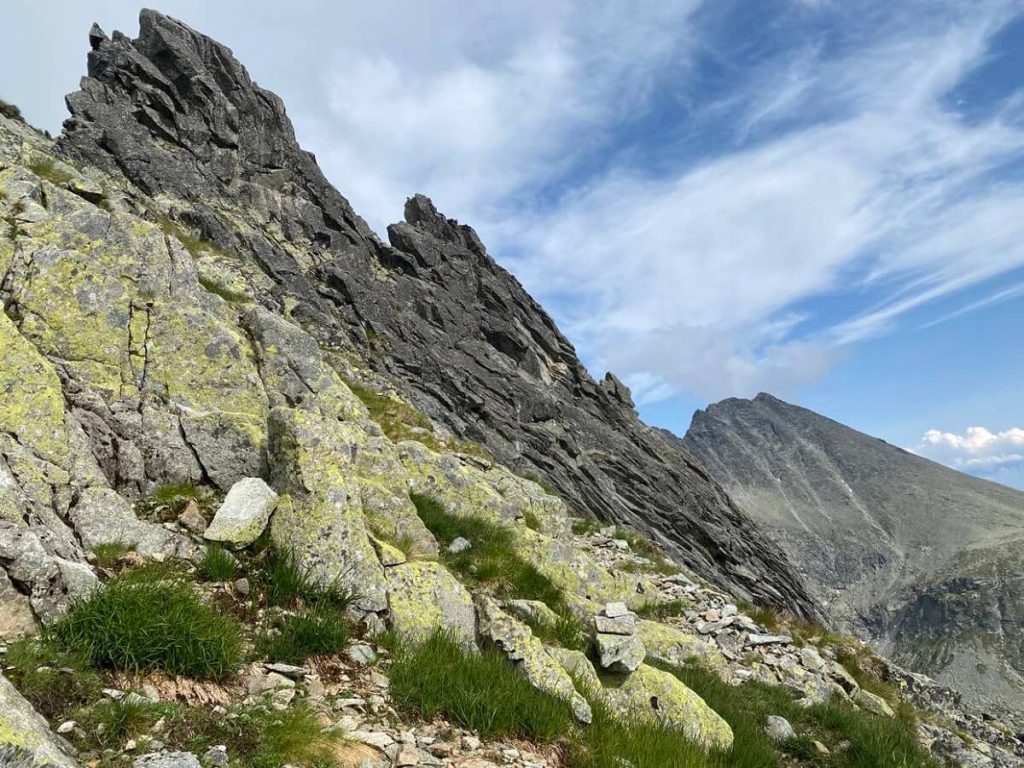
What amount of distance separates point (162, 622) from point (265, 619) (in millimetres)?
1471

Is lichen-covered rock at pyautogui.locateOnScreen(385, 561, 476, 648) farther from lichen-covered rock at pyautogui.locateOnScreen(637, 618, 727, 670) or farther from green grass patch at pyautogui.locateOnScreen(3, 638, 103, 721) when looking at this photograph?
lichen-covered rock at pyautogui.locateOnScreen(637, 618, 727, 670)

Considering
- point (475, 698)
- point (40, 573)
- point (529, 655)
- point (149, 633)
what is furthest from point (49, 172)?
point (475, 698)

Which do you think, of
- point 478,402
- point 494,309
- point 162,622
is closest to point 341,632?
point 162,622

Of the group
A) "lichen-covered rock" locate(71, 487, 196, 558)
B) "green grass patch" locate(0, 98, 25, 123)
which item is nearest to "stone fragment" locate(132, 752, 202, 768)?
"lichen-covered rock" locate(71, 487, 196, 558)

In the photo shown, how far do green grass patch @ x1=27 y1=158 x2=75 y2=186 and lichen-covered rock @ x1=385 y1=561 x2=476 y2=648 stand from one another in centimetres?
1815

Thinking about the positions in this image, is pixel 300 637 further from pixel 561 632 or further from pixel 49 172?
pixel 49 172

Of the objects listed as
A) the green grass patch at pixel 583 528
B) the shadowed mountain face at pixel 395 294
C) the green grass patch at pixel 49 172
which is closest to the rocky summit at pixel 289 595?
the green grass patch at pixel 49 172

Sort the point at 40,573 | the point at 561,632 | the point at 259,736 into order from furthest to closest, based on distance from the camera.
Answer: the point at 561,632
the point at 40,573
the point at 259,736

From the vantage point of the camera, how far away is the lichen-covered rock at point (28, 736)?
12.3ft

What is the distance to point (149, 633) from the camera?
5.45 m

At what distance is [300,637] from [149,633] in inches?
62.7

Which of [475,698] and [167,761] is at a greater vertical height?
[475,698]

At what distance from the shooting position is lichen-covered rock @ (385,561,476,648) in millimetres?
7754

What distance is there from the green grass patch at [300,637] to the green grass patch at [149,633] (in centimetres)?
45
